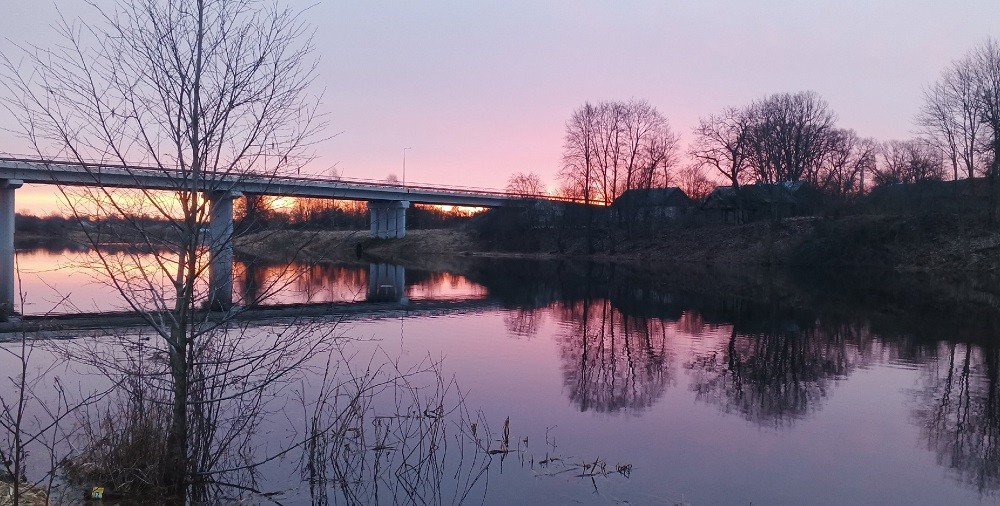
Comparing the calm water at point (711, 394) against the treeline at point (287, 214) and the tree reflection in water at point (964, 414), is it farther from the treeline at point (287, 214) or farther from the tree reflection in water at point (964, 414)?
the treeline at point (287, 214)

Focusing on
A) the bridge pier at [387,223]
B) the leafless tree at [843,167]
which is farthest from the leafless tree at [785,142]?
the bridge pier at [387,223]

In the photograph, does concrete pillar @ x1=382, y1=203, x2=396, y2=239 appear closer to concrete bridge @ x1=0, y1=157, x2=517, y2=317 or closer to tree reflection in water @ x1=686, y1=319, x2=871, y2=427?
concrete bridge @ x1=0, y1=157, x2=517, y2=317

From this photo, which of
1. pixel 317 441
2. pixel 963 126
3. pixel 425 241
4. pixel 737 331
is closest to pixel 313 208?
pixel 317 441

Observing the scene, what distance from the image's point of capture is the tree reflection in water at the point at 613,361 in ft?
42.3

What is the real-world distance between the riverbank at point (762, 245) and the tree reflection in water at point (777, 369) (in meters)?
17.8

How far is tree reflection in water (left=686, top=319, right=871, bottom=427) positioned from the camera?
41.2 feet

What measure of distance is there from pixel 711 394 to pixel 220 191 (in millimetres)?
9168

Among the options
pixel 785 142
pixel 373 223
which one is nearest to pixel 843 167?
pixel 785 142

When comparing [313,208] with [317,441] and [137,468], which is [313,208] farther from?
[137,468]

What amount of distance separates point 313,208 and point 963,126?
5724cm

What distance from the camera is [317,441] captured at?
339 inches

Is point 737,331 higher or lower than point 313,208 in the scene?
lower

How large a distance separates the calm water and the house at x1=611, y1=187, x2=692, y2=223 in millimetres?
44470

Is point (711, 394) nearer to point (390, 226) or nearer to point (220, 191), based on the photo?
point (220, 191)
